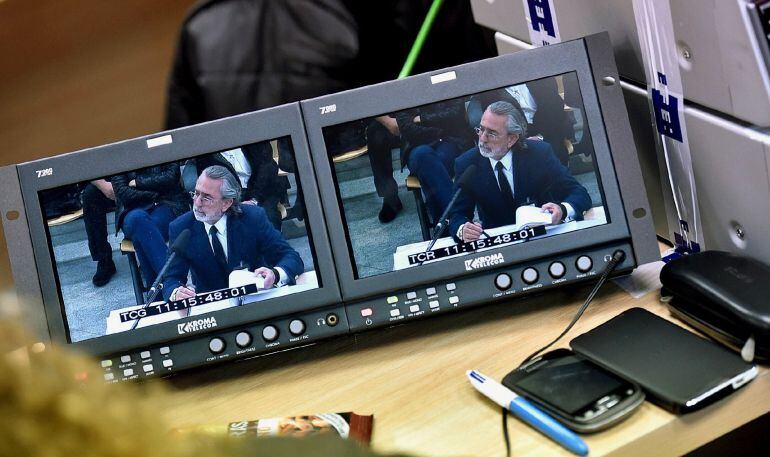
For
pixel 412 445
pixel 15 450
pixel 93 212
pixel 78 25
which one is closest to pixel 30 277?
pixel 93 212

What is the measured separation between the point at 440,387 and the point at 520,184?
217mm

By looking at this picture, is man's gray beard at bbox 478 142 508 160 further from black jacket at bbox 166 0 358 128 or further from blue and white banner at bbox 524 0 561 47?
black jacket at bbox 166 0 358 128

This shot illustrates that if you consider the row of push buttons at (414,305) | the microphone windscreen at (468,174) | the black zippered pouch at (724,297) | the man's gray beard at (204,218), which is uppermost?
the man's gray beard at (204,218)

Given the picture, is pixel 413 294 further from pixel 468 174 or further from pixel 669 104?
pixel 669 104

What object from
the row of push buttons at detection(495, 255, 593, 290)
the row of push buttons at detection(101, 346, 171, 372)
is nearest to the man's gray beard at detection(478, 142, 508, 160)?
the row of push buttons at detection(495, 255, 593, 290)

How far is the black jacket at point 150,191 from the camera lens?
3.14ft

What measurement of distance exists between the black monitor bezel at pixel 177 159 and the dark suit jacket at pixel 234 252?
0.03 metres

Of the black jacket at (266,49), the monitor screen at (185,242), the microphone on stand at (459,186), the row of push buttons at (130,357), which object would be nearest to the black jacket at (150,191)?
the monitor screen at (185,242)

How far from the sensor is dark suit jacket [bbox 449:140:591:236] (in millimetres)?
953

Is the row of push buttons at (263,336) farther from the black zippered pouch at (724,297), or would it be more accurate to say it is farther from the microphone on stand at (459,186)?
the black zippered pouch at (724,297)

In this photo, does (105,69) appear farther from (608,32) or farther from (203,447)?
(203,447)

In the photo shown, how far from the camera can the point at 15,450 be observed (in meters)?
0.18

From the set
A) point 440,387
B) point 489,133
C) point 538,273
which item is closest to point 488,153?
point 489,133

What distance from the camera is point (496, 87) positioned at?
960 millimetres
